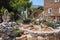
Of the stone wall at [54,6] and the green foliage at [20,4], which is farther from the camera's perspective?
the stone wall at [54,6]

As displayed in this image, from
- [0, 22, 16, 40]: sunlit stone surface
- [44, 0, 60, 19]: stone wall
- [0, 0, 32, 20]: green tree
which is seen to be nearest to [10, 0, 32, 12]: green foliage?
[0, 0, 32, 20]: green tree

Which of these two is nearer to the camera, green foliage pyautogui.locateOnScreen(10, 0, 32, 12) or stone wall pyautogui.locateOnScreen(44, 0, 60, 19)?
green foliage pyautogui.locateOnScreen(10, 0, 32, 12)

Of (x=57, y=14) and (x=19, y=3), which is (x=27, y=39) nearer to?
(x=19, y=3)

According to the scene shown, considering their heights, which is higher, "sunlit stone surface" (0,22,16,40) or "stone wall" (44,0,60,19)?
"sunlit stone surface" (0,22,16,40)

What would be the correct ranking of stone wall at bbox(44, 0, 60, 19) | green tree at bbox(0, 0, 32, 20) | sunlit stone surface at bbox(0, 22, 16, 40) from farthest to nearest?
stone wall at bbox(44, 0, 60, 19)
green tree at bbox(0, 0, 32, 20)
sunlit stone surface at bbox(0, 22, 16, 40)

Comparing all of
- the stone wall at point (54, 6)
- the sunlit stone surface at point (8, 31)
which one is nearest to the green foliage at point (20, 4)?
the stone wall at point (54, 6)

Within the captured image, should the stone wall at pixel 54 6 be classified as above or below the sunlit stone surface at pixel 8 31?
below

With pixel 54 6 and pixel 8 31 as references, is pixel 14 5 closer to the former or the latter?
pixel 54 6

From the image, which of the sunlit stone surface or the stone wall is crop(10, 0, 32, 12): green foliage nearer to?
the stone wall

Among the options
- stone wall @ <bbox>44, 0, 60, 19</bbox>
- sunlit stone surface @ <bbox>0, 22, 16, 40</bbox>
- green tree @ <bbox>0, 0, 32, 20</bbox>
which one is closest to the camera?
sunlit stone surface @ <bbox>0, 22, 16, 40</bbox>

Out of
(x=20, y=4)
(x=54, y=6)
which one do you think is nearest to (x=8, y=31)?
(x=20, y=4)

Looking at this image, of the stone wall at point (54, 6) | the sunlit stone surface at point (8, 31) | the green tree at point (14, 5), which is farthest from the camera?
the stone wall at point (54, 6)

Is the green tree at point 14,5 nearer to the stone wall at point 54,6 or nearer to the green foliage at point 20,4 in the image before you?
the green foliage at point 20,4

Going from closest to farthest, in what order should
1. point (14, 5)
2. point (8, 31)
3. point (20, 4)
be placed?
point (8, 31) < point (14, 5) < point (20, 4)
